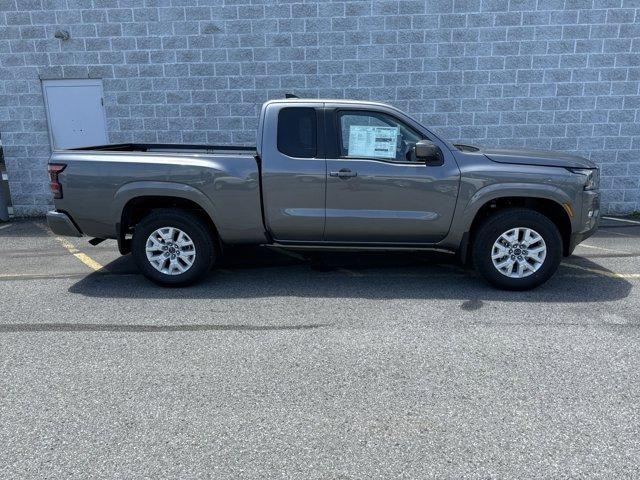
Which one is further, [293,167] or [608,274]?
[608,274]

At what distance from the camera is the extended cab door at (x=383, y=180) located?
5145 mm

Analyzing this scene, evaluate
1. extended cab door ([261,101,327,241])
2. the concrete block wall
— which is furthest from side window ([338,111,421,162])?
the concrete block wall

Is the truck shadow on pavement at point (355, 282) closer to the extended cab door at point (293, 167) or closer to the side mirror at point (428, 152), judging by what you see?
the extended cab door at point (293, 167)

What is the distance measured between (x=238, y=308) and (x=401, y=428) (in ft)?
7.44

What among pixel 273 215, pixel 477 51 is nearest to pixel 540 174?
pixel 273 215

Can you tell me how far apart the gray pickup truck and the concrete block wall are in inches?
138

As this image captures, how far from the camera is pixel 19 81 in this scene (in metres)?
8.72

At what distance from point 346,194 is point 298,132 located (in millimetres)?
794

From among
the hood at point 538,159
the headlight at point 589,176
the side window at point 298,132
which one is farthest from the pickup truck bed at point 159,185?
the headlight at point 589,176

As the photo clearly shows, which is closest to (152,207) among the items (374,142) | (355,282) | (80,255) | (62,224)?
(62,224)

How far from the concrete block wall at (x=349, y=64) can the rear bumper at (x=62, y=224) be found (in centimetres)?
372

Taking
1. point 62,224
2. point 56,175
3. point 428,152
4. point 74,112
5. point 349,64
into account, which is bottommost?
point 62,224

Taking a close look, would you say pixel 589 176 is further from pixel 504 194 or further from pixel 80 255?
pixel 80 255

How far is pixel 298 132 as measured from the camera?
17.3 ft
